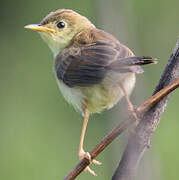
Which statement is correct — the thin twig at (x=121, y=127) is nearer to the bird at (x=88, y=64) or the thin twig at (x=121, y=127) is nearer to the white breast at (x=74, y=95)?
the bird at (x=88, y=64)

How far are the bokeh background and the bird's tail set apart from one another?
2.48m

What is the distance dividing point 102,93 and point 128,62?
46 centimetres

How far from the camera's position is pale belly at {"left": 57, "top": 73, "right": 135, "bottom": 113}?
3119 millimetres

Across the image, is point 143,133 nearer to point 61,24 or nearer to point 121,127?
point 121,127

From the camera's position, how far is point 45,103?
7.34 metres

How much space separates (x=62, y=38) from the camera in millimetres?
4109

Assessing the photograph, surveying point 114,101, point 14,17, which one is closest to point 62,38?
point 114,101

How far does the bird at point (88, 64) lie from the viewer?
10.1 ft

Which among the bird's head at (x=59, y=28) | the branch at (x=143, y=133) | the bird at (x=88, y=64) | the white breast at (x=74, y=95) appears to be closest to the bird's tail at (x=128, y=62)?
the bird at (x=88, y=64)

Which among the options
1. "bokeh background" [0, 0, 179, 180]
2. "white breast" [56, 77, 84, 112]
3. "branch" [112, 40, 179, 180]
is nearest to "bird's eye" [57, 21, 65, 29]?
"white breast" [56, 77, 84, 112]

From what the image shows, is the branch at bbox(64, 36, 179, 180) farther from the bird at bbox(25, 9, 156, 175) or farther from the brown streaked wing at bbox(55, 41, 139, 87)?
the brown streaked wing at bbox(55, 41, 139, 87)

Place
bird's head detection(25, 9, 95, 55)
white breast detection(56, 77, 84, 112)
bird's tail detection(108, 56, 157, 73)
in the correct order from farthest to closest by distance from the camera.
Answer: bird's head detection(25, 9, 95, 55)
white breast detection(56, 77, 84, 112)
bird's tail detection(108, 56, 157, 73)

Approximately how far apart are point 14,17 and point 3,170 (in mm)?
3396

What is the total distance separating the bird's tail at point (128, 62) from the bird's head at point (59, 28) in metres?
1.11
